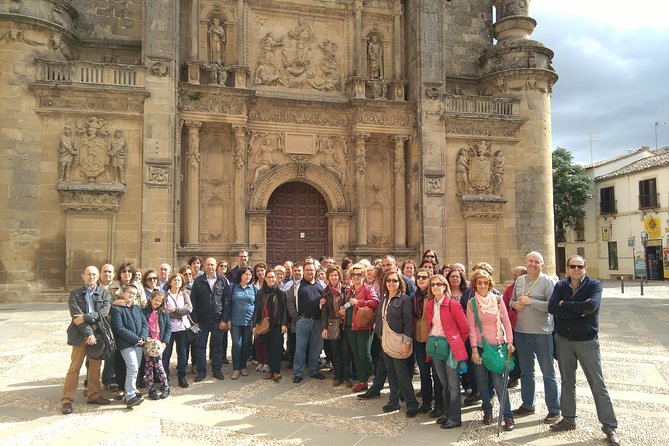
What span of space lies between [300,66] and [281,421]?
14.9 meters

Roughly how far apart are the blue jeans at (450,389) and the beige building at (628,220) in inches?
1239

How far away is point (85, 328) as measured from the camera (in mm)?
6148

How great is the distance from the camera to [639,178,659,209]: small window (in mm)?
33281

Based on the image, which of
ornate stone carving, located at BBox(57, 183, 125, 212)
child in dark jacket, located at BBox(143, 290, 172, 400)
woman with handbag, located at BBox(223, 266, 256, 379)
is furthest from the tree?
child in dark jacket, located at BBox(143, 290, 172, 400)

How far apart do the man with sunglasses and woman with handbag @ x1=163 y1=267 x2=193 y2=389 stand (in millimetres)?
4795

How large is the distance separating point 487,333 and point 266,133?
13.6 metres

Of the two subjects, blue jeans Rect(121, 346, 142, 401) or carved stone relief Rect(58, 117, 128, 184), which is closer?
blue jeans Rect(121, 346, 142, 401)

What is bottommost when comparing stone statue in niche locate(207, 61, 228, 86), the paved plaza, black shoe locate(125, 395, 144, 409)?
the paved plaza

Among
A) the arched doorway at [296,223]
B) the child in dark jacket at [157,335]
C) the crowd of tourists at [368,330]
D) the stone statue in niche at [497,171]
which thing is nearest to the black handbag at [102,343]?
the crowd of tourists at [368,330]

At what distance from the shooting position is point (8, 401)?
6496 millimetres

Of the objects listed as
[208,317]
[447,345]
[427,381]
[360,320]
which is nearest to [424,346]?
[427,381]

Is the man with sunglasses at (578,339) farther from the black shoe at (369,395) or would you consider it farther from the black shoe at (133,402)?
the black shoe at (133,402)

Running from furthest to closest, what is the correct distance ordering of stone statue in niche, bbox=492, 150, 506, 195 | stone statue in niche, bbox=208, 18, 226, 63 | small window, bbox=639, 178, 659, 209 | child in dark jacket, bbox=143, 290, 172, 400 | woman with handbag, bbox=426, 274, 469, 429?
small window, bbox=639, 178, 659, 209
stone statue in niche, bbox=492, 150, 506, 195
stone statue in niche, bbox=208, 18, 226, 63
child in dark jacket, bbox=143, 290, 172, 400
woman with handbag, bbox=426, 274, 469, 429

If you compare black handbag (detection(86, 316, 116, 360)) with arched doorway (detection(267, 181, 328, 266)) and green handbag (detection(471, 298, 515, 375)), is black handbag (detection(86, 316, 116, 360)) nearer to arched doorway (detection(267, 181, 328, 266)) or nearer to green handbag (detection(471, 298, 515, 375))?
green handbag (detection(471, 298, 515, 375))
